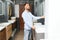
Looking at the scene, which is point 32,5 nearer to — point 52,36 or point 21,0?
point 21,0

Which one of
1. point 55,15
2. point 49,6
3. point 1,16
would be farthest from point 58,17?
point 1,16

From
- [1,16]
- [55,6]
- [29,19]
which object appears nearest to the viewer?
[55,6]

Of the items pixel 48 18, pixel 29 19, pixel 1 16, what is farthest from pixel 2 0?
pixel 48 18

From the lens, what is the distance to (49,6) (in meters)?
1.29

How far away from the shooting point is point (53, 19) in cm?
130

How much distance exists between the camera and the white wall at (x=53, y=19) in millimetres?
1286

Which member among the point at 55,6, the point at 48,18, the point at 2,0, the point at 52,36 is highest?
the point at 2,0

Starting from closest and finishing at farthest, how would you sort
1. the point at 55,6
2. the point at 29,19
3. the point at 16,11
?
the point at 55,6
the point at 29,19
the point at 16,11

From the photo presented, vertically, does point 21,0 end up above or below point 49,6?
above

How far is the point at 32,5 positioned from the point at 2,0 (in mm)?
5237

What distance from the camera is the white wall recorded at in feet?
4.22

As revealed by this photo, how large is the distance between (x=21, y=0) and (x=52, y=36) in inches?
386

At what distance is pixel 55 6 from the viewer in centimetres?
129

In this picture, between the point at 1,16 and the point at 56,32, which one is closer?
the point at 56,32
